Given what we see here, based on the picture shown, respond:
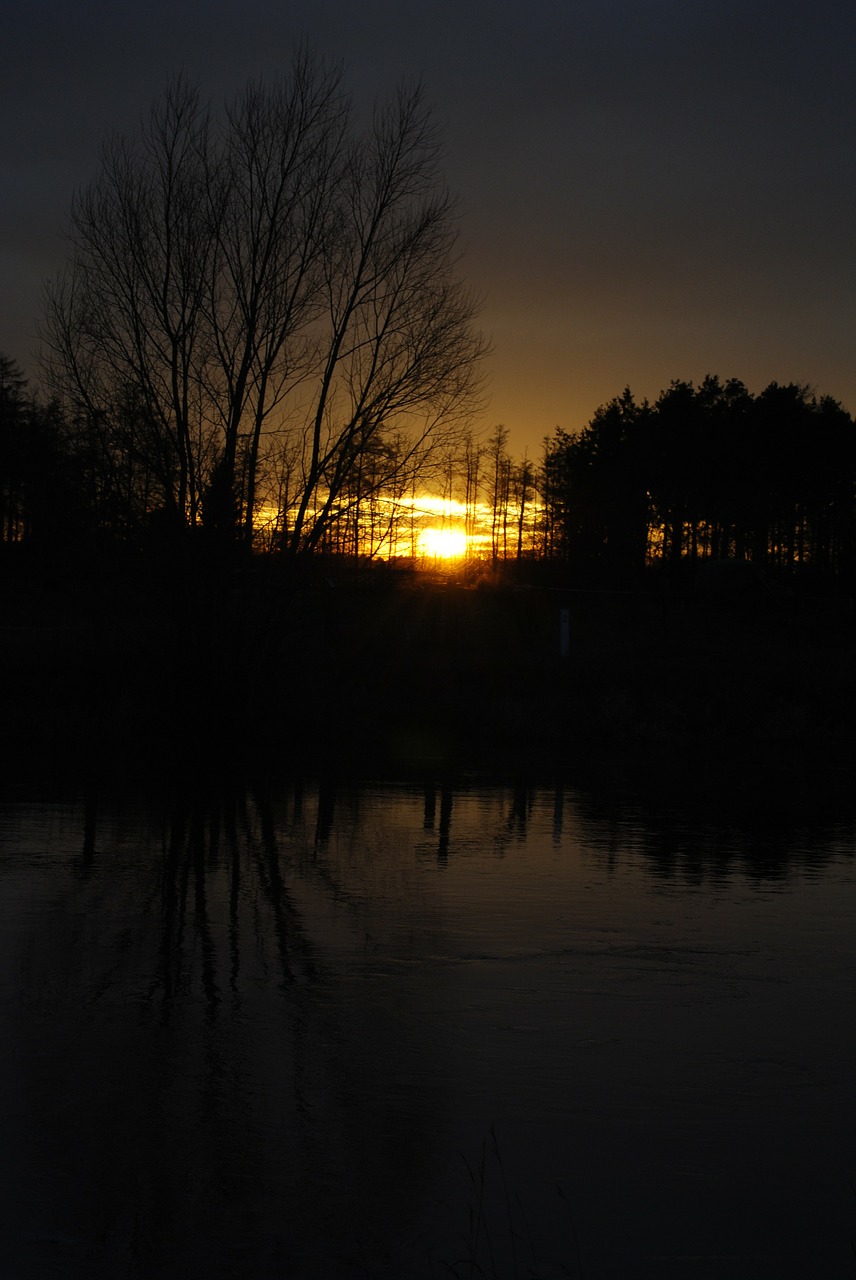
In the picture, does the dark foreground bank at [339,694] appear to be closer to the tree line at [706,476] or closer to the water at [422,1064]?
the water at [422,1064]

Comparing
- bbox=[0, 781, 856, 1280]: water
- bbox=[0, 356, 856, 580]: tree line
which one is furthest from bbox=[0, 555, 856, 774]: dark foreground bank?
Result: bbox=[0, 356, 856, 580]: tree line

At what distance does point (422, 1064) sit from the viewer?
6.21 metres

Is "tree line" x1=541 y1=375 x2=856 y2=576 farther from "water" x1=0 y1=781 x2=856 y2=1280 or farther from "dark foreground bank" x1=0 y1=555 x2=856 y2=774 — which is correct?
"water" x1=0 y1=781 x2=856 y2=1280

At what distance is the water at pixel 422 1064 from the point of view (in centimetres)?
445

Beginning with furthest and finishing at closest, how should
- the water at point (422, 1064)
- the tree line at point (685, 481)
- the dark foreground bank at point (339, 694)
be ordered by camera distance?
1. the tree line at point (685, 481)
2. the dark foreground bank at point (339, 694)
3. the water at point (422, 1064)

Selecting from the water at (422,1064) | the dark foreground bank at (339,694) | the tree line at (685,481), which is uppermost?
the tree line at (685,481)

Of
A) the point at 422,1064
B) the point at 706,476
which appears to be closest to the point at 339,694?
the point at 422,1064

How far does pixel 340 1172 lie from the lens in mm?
4910

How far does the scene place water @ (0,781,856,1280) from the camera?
445cm

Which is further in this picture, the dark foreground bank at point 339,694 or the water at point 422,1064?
the dark foreground bank at point 339,694

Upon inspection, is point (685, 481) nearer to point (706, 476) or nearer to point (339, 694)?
point (706, 476)

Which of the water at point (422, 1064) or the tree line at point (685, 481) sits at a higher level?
the tree line at point (685, 481)

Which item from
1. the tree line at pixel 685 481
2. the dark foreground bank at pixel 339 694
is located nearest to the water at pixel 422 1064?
the dark foreground bank at pixel 339 694

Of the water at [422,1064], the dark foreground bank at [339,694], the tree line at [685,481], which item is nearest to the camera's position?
the water at [422,1064]
